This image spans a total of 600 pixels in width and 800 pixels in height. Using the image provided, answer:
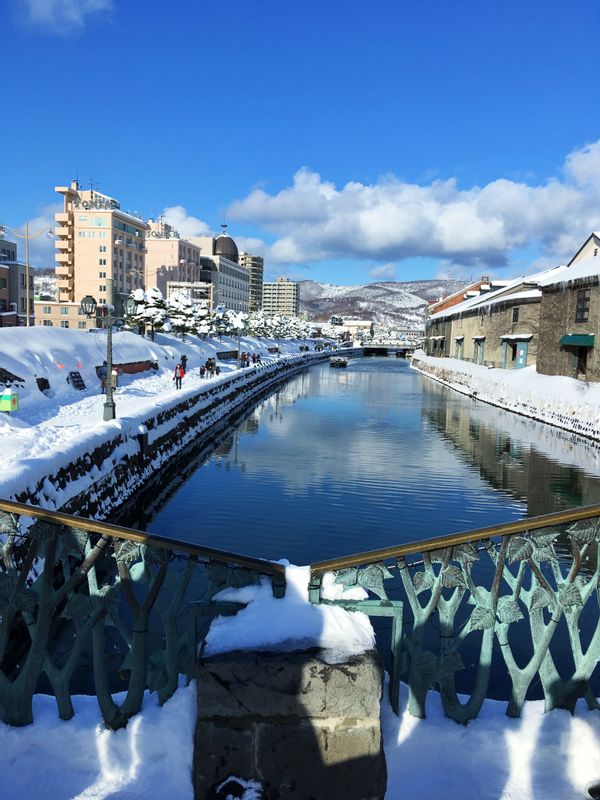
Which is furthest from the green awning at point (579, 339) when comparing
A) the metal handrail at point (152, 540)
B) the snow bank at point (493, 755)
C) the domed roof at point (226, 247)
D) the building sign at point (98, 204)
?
the domed roof at point (226, 247)

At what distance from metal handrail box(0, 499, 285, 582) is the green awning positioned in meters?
41.6

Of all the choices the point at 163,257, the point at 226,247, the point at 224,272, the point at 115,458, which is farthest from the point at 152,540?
the point at 226,247

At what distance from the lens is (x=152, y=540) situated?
4551mm

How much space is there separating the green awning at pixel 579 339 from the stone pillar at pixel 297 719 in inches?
1647

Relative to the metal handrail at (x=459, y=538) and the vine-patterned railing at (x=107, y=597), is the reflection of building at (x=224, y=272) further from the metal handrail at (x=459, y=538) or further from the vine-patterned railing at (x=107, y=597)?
the metal handrail at (x=459, y=538)

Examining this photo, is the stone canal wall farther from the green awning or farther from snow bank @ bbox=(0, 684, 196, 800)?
the green awning

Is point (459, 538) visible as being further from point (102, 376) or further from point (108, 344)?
point (102, 376)

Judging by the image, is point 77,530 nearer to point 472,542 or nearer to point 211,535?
point 472,542

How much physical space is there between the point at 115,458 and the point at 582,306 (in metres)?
36.6

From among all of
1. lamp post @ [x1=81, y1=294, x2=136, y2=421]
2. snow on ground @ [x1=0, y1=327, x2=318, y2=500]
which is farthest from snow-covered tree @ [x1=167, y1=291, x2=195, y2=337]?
lamp post @ [x1=81, y1=294, x2=136, y2=421]

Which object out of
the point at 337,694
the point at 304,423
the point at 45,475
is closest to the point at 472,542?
the point at 337,694

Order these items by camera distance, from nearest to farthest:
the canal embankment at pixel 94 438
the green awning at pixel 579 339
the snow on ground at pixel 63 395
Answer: the canal embankment at pixel 94 438 < the snow on ground at pixel 63 395 < the green awning at pixel 579 339

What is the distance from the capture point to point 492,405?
46281mm

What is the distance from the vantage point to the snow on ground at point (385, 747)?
166 inches
